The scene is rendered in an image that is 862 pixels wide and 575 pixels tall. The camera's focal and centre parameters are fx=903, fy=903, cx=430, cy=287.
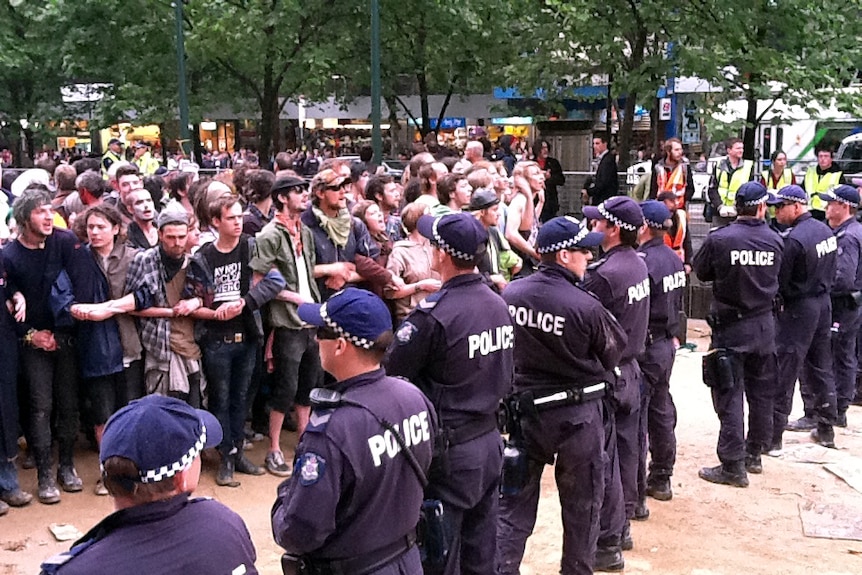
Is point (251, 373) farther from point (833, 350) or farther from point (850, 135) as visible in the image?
point (850, 135)

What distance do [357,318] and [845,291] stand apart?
6.88m

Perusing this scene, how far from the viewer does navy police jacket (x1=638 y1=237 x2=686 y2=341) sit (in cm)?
648

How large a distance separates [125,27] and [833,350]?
626 inches

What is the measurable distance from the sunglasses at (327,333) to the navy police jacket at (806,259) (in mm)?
5473

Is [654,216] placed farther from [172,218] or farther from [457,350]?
[172,218]

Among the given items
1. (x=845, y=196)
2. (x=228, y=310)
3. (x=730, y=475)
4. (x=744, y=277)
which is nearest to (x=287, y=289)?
(x=228, y=310)

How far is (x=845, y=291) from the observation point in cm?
873

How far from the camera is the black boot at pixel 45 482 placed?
6.26 metres

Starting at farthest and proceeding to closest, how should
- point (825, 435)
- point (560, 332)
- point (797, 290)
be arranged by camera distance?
1. point (825, 435)
2. point (797, 290)
3. point (560, 332)

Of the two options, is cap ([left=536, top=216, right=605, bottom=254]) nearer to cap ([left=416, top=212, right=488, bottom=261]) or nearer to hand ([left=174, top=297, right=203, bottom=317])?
cap ([left=416, top=212, right=488, bottom=261])

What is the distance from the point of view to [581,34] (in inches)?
609

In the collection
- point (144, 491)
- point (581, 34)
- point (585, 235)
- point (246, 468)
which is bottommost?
point (246, 468)

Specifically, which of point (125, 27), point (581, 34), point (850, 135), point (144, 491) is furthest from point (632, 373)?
point (850, 135)

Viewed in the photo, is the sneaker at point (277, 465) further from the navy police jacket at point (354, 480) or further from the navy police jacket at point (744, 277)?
the navy police jacket at point (354, 480)
